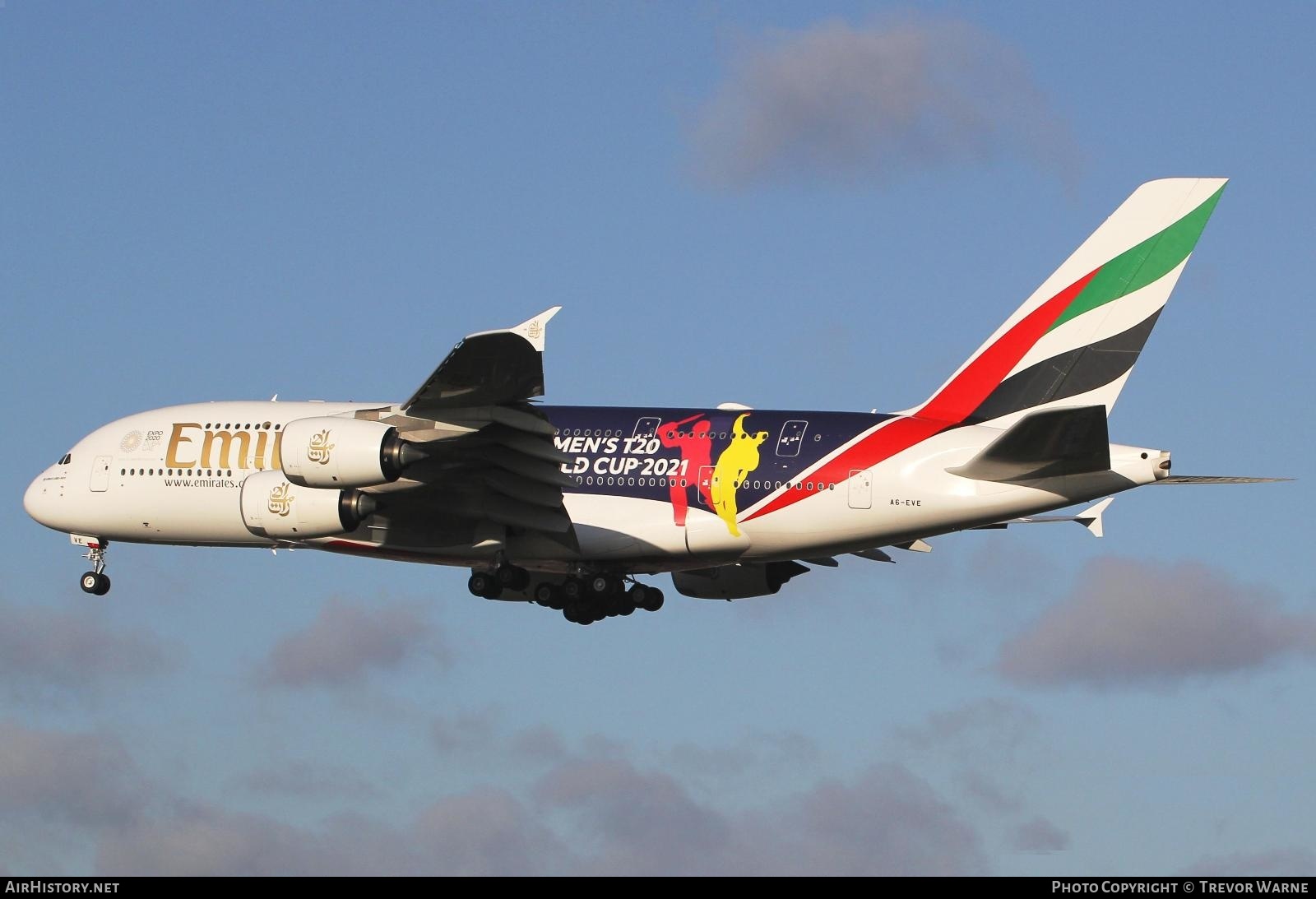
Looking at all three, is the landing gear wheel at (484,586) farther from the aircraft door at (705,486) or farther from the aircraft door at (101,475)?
the aircraft door at (101,475)

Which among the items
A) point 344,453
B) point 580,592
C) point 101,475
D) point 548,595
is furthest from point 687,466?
point 101,475

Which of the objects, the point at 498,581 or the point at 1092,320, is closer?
the point at 1092,320

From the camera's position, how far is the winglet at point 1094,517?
44.0m

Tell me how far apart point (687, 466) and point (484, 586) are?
5.70 m

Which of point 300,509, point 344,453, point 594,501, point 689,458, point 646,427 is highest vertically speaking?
point 646,427

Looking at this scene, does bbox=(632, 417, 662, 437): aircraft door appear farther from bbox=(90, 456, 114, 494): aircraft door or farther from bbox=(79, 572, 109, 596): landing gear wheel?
bbox=(79, 572, 109, 596): landing gear wheel

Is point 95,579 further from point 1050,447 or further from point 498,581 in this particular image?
point 1050,447

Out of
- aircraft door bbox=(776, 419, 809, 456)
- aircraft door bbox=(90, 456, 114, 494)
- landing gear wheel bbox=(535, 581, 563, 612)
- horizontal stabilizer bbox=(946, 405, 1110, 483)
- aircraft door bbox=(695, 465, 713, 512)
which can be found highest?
aircraft door bbox=(90, 456, 114, 494)

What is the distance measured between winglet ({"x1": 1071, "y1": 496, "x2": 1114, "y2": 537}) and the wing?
1204cm

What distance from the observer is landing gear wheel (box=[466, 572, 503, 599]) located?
43844mm

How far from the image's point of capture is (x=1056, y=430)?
3712 centimetres

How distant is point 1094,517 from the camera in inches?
1734

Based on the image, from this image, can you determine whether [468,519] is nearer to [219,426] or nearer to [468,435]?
[468,435]

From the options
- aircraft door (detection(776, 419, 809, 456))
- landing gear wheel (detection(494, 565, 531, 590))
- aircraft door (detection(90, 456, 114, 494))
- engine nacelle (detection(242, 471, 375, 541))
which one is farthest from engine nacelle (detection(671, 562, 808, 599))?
aircraft door (detection(90, 456, 114, 494))
